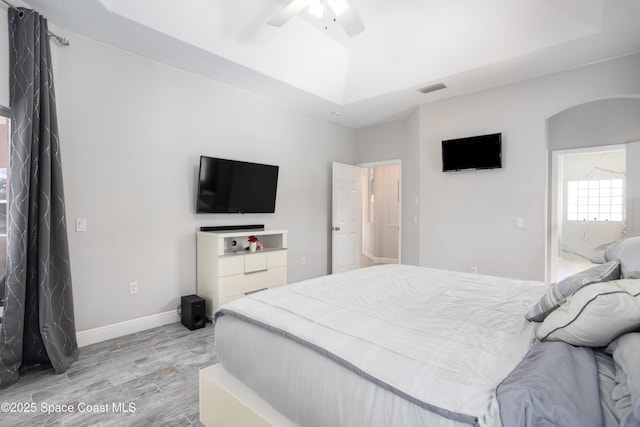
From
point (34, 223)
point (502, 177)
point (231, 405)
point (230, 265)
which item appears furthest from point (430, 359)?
point (502, 177)

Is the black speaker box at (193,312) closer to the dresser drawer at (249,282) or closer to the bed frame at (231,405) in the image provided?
the dresser drawer at (249,282)

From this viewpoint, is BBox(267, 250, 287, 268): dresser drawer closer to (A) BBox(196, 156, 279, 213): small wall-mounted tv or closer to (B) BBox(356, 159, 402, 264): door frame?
(A) BBox(196, 156, 279, 213): small wall-mounted tv

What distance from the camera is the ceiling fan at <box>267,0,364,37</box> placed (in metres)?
2.39

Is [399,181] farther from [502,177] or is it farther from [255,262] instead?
[255,262]

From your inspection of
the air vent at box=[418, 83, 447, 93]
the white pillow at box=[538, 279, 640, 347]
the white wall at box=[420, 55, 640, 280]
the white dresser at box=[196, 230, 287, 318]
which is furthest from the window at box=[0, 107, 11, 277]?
the white wall at box=[420, 55, 640, 280]

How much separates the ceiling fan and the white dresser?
2.15m

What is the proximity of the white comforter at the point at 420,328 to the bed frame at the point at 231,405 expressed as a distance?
0.33 meters

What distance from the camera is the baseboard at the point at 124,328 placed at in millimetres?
2846

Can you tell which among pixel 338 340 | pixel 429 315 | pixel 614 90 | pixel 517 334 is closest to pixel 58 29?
pixel 338 340

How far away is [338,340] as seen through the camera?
3.99 ft

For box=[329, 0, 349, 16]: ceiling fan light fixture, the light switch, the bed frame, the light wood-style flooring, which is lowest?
the light wood-style flooring

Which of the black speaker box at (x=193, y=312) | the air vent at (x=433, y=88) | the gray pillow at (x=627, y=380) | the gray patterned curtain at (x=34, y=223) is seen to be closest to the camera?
the gray pillow at (x=627, y=380)

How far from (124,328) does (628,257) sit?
3813 millimetres

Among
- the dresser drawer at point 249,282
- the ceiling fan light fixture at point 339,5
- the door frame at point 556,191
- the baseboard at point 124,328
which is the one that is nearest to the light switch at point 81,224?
the baseboard at point 124,328
